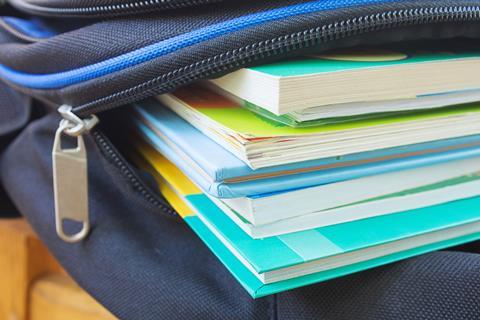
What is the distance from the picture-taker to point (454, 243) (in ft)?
1.13

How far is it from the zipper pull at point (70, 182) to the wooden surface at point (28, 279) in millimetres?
81

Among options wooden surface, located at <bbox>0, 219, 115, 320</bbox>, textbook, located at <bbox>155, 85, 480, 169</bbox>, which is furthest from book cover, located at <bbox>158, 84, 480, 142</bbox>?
wooden surface, located at <bbox>0, 219, 115, 320</bbox>

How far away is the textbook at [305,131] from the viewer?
11.2 inches

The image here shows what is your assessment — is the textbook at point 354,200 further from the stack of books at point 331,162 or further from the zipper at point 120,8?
the zipper at point 120,8

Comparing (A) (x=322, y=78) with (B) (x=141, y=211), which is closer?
(A) (x=322, y=78)

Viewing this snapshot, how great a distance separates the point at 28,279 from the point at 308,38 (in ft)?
1.16

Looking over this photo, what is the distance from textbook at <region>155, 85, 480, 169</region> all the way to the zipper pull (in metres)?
0.08

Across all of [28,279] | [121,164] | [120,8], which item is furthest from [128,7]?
[28,279]

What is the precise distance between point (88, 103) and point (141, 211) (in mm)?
100

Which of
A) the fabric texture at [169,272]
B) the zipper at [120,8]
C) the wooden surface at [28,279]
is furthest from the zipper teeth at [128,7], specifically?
the wooden surface at [28,279]

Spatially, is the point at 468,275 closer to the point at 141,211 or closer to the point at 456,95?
the point at 456,95

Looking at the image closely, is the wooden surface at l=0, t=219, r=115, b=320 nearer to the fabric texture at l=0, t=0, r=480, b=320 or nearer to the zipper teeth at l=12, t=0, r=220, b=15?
the fabric texture at l=0, t=0, r=480, b=320

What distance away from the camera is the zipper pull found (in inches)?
15.4

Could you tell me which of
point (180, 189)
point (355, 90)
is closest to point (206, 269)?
point (180, 189)
